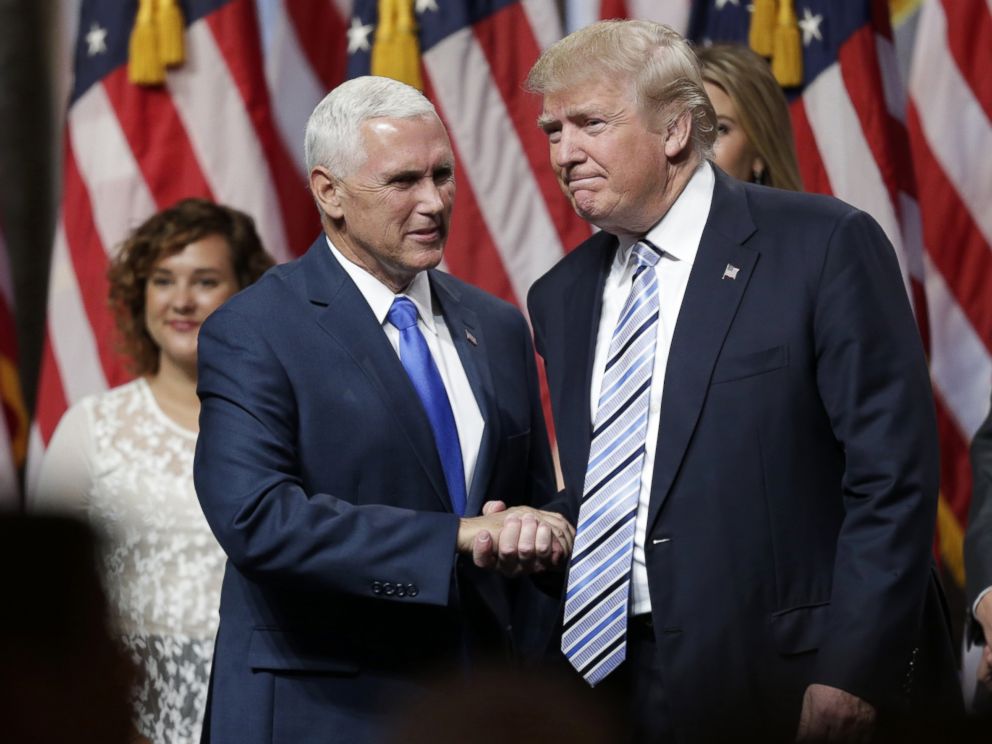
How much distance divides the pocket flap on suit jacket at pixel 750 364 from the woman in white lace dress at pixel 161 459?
64.4 inches

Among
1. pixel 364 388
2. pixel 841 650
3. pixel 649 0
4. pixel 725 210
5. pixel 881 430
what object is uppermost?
pixel 649 0

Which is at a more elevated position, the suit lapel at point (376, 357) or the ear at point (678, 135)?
the ear at point (678, 135)

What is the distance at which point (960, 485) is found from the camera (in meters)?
4.54

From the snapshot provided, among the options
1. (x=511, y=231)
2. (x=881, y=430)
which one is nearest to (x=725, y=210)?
(x=881, y=430)

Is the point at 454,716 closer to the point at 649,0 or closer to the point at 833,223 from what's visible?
the point at 833,223

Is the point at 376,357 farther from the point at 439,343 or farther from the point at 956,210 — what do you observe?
the point at 956,210

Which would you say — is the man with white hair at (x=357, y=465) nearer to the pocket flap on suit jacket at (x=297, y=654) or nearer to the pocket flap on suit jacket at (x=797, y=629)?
the pocket flap on suit jacket at (x=297, y=654)

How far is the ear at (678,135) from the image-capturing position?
2.72 metres

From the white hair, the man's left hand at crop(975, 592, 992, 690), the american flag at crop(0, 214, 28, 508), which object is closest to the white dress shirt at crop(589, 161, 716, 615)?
the white hair

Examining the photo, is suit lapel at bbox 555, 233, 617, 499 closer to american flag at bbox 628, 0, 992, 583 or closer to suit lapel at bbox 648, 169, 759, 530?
suit lapel at bbox 648, 169, 759, 530

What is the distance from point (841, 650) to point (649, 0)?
2.72m

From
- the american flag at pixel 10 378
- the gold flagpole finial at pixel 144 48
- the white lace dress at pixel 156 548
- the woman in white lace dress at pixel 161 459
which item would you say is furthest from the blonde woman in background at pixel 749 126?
the american flag at pixel 10 378

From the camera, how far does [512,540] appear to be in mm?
2555

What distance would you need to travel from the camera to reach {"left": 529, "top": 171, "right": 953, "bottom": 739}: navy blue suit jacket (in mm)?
2486
